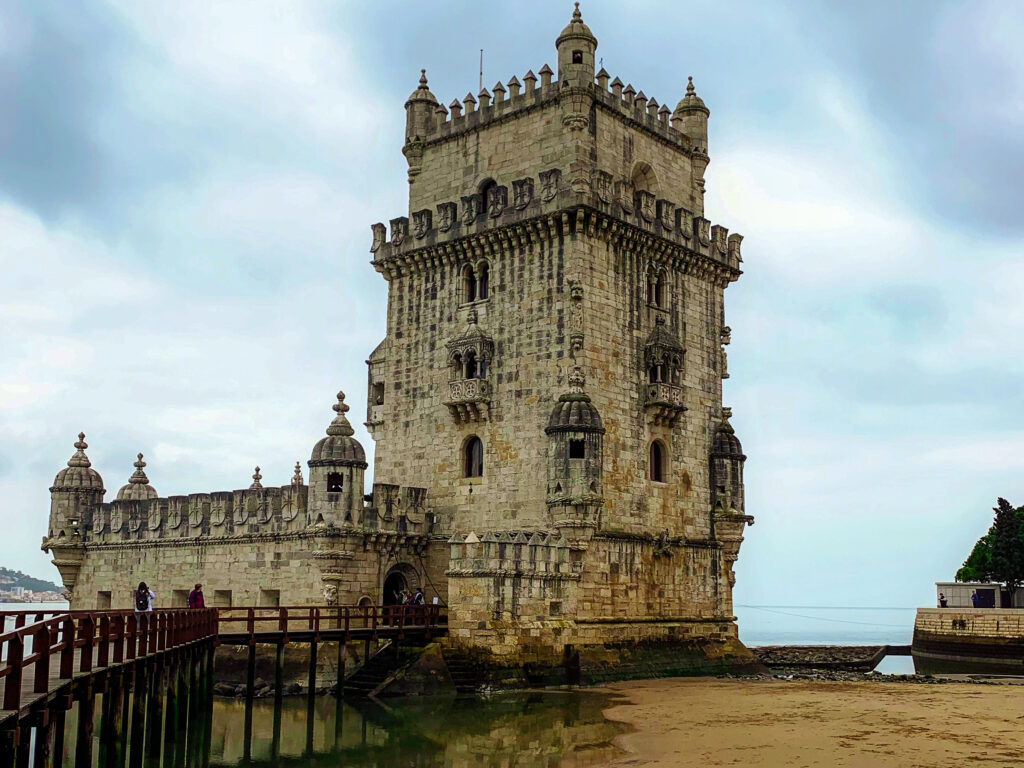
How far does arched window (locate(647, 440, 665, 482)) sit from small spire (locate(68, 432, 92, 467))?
21886 mm

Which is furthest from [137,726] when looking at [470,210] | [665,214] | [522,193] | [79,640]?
[665,214]

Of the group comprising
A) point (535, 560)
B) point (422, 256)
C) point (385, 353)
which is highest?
point (422, 256)

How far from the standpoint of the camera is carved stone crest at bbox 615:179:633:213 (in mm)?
36781

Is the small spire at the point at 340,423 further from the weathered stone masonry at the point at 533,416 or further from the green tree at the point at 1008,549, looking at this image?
the green tree at the point at 1008,549

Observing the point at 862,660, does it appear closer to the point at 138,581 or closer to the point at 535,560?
the point at 535,560

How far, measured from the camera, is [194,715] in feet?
92.0

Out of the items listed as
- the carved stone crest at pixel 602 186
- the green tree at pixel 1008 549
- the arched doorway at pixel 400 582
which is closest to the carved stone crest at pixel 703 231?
the carved stone crest at pixel 602 186

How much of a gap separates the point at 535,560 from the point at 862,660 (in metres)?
23.9

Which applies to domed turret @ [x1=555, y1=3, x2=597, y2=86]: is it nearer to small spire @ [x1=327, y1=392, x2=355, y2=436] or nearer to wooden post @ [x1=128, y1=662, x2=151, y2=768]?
small spire @ [x1=327, y1=392, x2=355, y2=436]

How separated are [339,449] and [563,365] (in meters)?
7.11

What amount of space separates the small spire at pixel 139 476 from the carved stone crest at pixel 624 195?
23.6m

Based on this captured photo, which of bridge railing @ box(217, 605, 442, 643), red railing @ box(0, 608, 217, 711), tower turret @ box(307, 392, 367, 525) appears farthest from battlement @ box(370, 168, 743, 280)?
red railing @ box(0, 608, 217, 711)

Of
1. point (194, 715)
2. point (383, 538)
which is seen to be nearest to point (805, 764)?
point (194, 715)

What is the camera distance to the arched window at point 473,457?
121 ft
